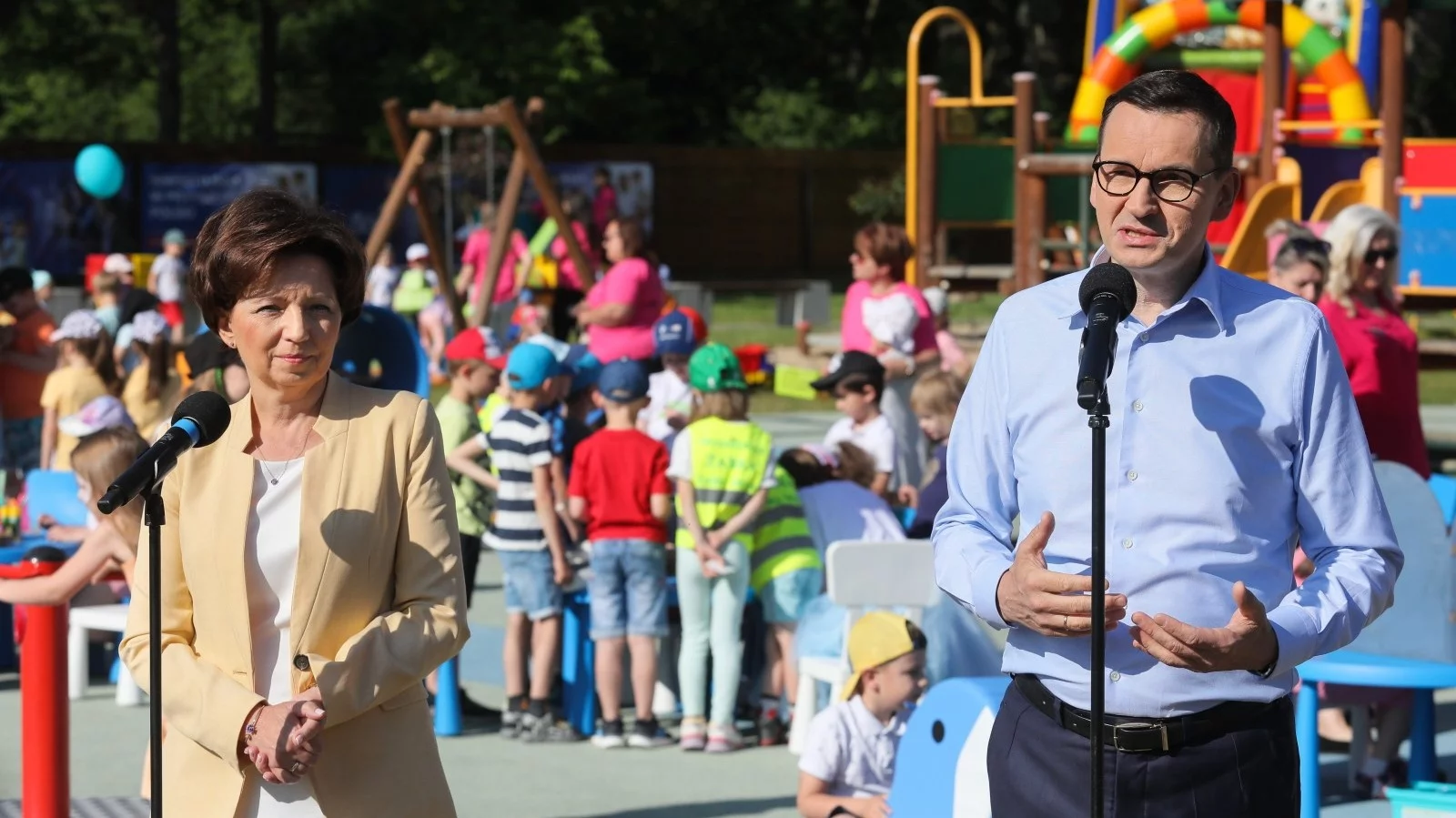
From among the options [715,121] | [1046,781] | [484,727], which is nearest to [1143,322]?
[1046,781]

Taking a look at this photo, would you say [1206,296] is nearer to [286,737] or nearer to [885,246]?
[286,737]

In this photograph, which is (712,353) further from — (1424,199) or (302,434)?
(1424,199)

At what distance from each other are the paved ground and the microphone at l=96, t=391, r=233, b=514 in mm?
3515

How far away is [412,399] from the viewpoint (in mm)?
3381

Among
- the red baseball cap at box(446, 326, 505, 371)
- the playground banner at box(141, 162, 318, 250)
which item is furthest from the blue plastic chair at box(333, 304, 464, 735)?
the playground banner at box(141, 162, 318, 250)

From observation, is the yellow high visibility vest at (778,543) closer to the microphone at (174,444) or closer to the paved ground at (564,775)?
the paved ground at (564,775)

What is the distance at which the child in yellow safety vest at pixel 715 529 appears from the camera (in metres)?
7.62

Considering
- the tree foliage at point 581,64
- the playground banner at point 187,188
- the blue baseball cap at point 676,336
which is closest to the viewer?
the blue baseball cap at point 676,336

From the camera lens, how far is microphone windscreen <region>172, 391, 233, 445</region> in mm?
3162

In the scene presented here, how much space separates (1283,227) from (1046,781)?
5090 mm

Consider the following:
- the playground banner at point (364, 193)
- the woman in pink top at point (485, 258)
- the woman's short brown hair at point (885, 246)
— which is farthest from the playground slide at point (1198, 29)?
the playground banner at point (364, 193)

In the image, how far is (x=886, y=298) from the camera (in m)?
10.1

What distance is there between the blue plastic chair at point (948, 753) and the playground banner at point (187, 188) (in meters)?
28.2

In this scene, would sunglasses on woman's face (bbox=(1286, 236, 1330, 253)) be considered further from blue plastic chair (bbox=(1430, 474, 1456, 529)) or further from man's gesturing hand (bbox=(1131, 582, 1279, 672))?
man's gesturing hand (bbox=(1131, 582, 1279, 672))
